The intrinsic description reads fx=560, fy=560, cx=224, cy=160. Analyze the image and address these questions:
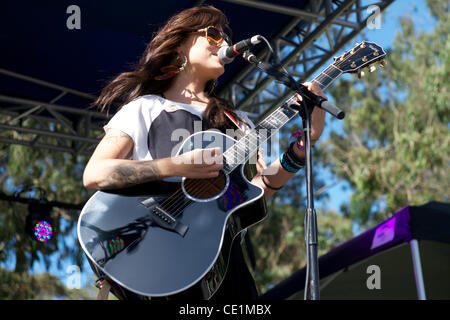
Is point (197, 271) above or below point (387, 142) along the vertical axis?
below

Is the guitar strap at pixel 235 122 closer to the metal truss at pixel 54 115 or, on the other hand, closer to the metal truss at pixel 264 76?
the metal truss at pixel 264 76

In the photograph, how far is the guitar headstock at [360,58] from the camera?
255 centimetres

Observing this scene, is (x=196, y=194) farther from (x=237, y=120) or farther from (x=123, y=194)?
(x=237, y=120)

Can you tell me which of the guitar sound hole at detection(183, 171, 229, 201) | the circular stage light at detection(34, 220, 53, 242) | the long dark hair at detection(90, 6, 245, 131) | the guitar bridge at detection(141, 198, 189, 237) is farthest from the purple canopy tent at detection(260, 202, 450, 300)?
the circular stage light at detection(34, 220, 53, 242)

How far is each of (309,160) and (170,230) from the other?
0.58m

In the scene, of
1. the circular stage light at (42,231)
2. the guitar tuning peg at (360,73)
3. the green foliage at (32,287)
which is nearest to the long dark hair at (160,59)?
the guitar tuning peg at (360,73)

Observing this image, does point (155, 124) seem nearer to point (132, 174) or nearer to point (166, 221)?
point (132, 174)

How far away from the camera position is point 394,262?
5.42 meters

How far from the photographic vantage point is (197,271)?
199 centimetres

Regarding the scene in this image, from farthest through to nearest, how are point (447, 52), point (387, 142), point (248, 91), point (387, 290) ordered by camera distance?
point (387, 142) < point (447, 52) < point (248, 91) < point (387, 290)

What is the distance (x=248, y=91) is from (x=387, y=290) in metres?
2.77

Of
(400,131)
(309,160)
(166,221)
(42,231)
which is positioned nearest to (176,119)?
(166,221)
